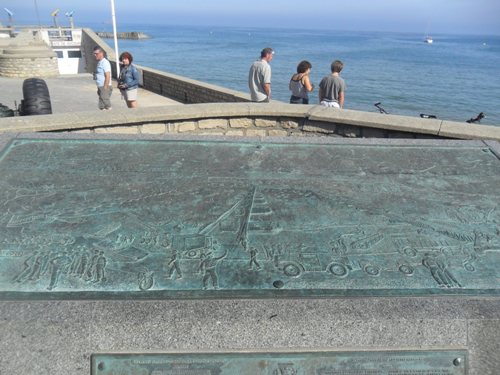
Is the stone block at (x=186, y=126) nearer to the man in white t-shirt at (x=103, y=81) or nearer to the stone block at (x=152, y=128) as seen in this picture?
the stone block at (x=152, y=128)

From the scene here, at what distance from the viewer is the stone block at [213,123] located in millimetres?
5148

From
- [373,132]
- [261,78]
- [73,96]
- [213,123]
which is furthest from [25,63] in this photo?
[373,132]

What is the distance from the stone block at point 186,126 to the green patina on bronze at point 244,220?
62.4 inches

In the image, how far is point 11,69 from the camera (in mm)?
20859

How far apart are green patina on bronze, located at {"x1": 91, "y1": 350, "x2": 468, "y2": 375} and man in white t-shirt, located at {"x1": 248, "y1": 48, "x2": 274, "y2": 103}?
17.8ft

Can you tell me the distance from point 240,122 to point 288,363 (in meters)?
3.79

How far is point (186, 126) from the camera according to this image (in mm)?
5117

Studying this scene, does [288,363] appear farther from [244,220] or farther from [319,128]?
[319,128]

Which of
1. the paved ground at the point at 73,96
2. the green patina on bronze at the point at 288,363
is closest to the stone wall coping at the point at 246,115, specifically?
the green patina on bronze at the point at 288,363

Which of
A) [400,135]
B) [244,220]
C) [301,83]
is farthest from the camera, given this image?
[301,83]

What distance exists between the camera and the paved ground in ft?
40.6

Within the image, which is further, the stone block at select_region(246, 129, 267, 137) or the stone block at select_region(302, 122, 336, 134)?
the stone block at select_region(246, 129, 267, 137)

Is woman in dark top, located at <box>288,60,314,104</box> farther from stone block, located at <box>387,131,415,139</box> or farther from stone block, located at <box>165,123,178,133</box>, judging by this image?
stone block, located at <box>165,123,178,133</box>

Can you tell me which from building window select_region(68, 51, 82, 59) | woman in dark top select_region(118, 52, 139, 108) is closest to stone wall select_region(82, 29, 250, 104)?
woman in dark top select_region(118, 52, 139, 108)
